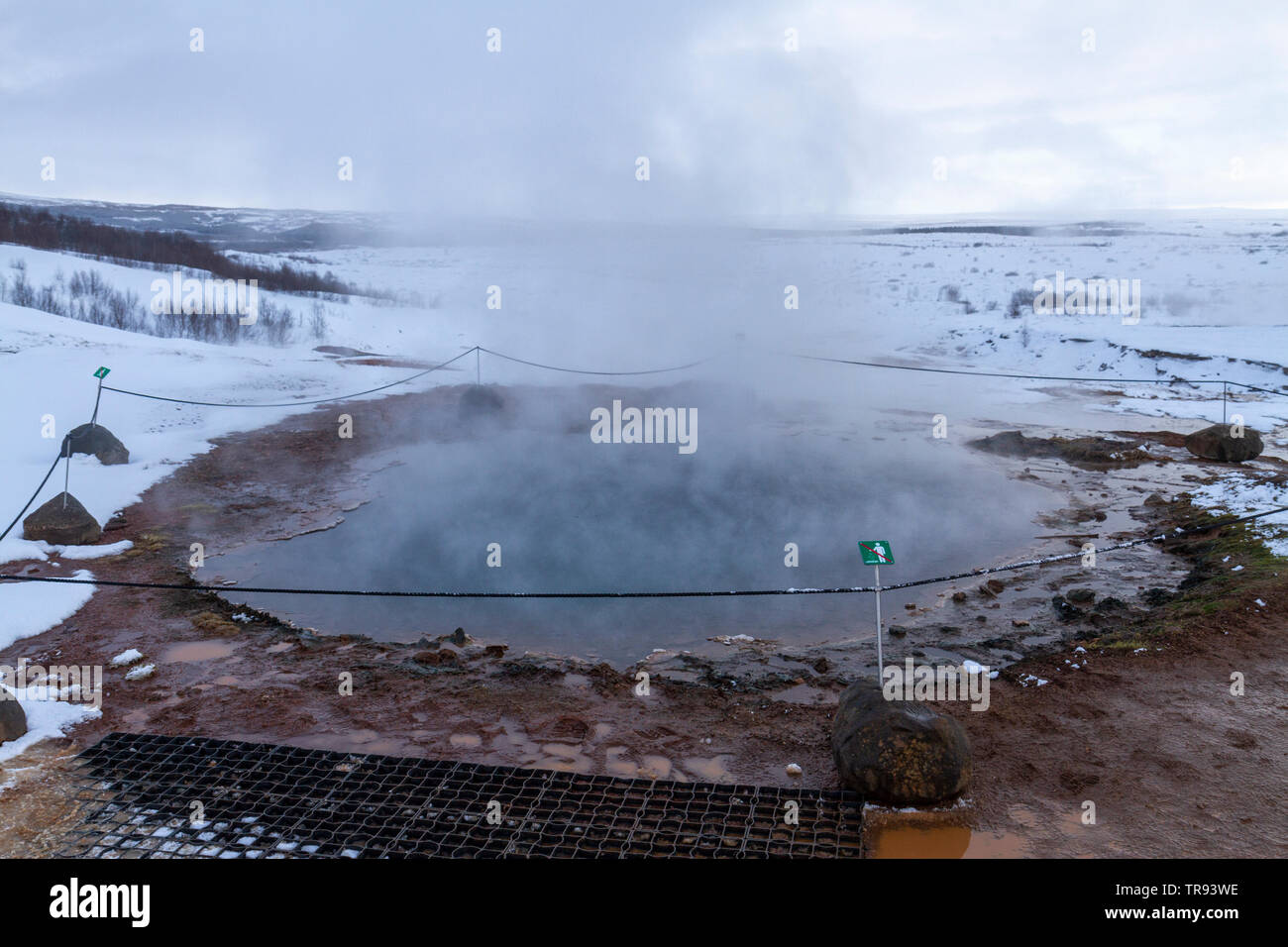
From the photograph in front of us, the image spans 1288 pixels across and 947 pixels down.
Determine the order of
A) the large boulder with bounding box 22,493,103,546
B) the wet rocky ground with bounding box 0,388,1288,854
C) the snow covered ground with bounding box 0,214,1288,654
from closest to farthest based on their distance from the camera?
the wet rocky ground with bounding box 0,388,1288,854, the large boulder with bounding box 22,493,103,546, the snow covered ground with bounding box 0,214,1288,654

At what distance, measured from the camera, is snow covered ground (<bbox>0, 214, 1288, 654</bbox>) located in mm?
12203

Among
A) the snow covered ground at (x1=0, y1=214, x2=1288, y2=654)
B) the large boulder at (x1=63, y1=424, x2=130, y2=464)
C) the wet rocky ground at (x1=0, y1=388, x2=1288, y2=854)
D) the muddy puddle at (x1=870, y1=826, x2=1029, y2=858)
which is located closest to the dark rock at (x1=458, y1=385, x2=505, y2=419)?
the snow covered ground at (x1=0, y1=214, x2=1288, y2=654)

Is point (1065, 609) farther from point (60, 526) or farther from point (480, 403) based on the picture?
point (480, 403)

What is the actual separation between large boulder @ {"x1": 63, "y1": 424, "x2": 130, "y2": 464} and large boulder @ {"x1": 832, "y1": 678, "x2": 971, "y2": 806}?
9954 mm

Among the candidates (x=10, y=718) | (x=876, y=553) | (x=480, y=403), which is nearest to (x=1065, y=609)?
(x=876, y=553)

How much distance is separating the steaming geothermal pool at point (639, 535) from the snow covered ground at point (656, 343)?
7.90 feet

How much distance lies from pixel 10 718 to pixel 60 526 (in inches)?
151

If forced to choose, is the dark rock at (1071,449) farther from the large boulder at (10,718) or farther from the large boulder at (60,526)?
the large boulder at (10,718)

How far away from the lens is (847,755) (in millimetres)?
4047

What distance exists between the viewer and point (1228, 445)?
10.7 metres

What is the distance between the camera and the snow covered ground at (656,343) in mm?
12203

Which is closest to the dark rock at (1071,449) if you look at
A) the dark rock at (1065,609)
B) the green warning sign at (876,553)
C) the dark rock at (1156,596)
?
the dark rock at (1156,596)

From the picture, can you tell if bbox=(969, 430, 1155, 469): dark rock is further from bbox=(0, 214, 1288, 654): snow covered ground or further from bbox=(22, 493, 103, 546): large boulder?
bbox=(22, 493, 103, 546): large boulder
